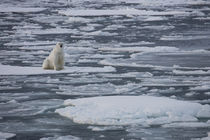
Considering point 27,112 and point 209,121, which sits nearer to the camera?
point 209,121

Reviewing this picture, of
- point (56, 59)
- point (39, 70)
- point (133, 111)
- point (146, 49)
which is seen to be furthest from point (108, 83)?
point (146, 49)

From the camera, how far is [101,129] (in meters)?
7.12

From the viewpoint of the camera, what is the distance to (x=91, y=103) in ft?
27.7

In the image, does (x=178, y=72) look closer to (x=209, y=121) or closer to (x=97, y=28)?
(x=209, y=121)

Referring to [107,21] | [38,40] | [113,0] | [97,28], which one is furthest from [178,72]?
[113,0]

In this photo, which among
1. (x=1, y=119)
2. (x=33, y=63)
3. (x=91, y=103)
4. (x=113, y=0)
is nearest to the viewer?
(x=1, y=119)

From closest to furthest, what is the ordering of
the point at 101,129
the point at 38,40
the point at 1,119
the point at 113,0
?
the point at 101,129 < the point at 1,119 < the point at 38,40 < the point at 113,0

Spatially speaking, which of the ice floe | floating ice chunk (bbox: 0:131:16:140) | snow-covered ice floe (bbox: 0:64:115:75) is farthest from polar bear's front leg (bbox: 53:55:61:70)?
floating ice chunk (bbox: 0:131:16:140)

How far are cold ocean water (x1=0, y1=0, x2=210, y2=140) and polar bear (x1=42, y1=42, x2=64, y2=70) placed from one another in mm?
238

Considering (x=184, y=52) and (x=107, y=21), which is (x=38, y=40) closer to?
(x=184, y=52)

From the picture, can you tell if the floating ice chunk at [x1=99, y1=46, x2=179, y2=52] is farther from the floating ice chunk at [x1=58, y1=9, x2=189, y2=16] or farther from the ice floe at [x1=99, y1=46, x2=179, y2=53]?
the floating ice chunk at [x1=58, y1=9, x2=189, y2=16]

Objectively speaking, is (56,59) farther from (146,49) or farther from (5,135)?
(5,135)

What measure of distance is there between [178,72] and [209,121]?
174 inches

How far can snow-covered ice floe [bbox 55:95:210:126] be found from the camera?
7.49m
